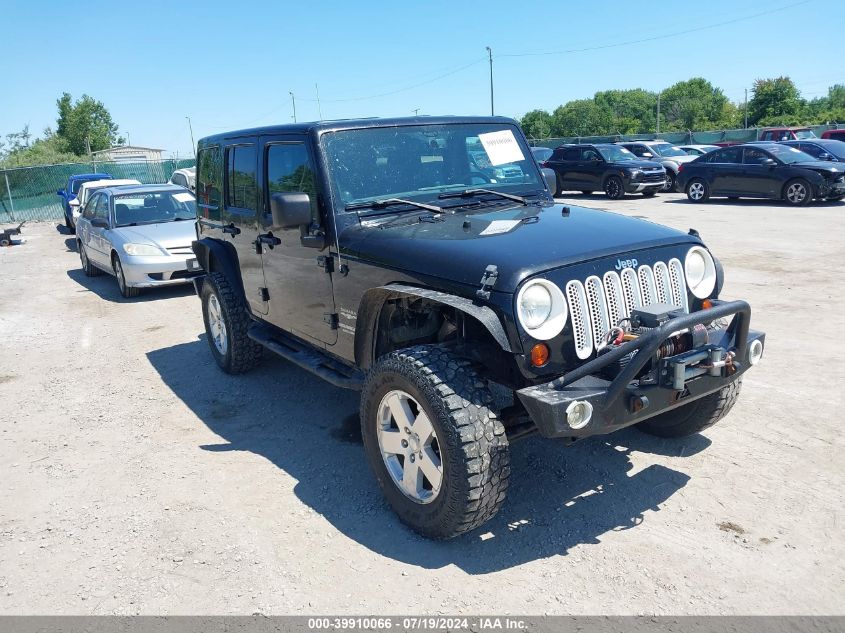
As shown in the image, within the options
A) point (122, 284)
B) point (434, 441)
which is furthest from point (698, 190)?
point (434, 441)

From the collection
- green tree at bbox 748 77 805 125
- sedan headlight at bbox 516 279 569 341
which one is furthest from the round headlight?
green tree at bbox 748 77 805 125

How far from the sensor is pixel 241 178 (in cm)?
565

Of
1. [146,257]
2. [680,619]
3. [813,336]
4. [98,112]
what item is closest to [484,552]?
[680,619]

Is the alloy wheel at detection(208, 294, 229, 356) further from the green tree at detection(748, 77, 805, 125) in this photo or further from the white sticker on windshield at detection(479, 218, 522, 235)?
the green tree at detection(748, 77, 805, 125)

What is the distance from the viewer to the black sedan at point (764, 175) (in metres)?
16.2

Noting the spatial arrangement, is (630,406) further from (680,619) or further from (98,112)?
(98,112)

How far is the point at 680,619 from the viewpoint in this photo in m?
2.89

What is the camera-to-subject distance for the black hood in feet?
11.0

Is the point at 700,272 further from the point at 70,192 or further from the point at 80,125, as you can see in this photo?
the point at 80,125

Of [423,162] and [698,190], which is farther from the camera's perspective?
[698,190]

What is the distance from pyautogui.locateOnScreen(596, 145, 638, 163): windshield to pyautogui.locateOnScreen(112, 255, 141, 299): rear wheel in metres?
14.7

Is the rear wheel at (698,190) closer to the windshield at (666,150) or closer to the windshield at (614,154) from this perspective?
the windshield at (614,154)

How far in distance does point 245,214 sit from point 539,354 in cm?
327

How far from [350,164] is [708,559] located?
3.03 m
